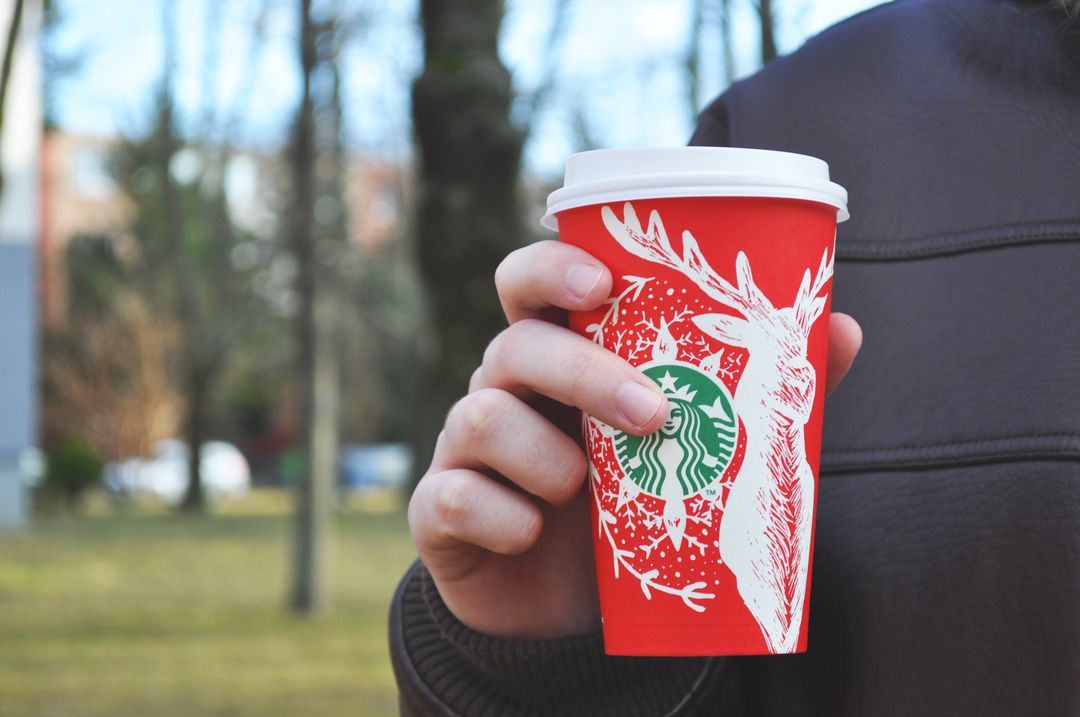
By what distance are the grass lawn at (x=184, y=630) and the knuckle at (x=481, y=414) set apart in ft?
16.3

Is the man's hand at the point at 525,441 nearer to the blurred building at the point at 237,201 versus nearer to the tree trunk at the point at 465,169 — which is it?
the tree trunk at the point at 465,169

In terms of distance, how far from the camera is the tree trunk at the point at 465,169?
488 cm

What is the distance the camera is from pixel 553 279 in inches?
39.6

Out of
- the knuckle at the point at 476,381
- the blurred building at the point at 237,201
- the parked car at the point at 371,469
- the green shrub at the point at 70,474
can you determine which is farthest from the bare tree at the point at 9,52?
the parked car at the point at 371,469

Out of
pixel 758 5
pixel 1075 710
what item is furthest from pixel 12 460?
pixel 1075 710

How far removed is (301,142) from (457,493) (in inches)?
344

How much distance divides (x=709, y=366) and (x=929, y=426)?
27 centimetres

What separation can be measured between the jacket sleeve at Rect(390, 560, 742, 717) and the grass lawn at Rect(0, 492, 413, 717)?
15.5 feet

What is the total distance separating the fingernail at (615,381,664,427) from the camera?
95 cm

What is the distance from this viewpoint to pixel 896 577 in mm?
1116

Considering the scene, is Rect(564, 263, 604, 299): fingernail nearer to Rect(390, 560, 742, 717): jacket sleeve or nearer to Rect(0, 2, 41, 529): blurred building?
Rect(390, 560, 742, 717): jacket sleeve

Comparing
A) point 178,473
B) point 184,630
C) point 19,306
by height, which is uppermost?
point 19,306

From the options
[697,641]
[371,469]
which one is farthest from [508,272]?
[371,469]

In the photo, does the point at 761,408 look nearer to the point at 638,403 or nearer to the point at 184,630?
the point at 638,403
